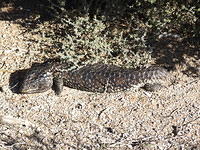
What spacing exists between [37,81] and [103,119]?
1.08 m

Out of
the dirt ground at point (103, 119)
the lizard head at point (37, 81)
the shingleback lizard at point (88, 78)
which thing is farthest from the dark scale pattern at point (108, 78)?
the lizard head at point (37, 81)

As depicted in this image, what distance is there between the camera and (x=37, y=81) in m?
6.59

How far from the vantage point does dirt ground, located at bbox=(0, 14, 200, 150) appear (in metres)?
5.91

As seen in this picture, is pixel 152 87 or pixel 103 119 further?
pixel 152 87

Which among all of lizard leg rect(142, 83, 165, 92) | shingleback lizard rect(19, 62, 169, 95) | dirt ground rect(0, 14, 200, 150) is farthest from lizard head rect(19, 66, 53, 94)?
lizard leg rect(142, 83, 165, 92)

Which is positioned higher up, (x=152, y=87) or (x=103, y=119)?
(x=152, y=87)

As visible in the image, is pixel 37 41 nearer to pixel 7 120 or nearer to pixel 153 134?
pixel 7 120

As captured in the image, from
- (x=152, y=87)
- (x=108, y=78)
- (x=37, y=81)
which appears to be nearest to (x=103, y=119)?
(x=108, y=78)

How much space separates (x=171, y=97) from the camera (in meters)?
6.59

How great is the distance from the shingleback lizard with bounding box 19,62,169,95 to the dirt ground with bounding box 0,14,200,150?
11cm

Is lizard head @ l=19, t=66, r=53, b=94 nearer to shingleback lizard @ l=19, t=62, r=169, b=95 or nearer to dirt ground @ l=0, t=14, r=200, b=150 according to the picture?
shingleback lizard @ l=19, t=62, r=169, b=95

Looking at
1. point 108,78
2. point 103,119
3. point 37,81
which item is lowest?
point 103,119

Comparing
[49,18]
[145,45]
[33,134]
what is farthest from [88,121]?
[49,18]

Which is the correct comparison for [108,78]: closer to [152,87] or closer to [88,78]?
[88,78]
